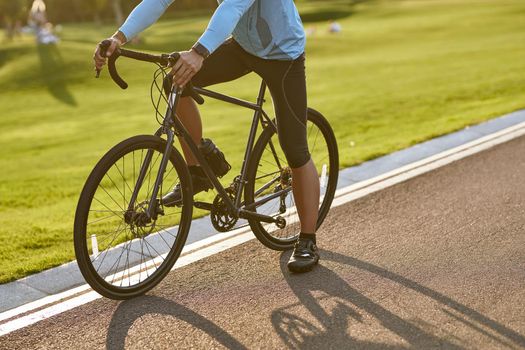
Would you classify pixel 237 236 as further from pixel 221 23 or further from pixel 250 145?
pixel 221 23

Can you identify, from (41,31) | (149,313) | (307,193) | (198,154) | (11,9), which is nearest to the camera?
(149,313)

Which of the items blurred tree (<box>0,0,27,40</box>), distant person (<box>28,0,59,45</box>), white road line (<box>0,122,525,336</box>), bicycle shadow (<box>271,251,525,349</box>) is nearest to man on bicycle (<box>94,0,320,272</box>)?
bicycle shadow (<box>271,251,525,349</box>)

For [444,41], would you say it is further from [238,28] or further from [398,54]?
[238,28]

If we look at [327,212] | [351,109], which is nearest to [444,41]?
[351,109]

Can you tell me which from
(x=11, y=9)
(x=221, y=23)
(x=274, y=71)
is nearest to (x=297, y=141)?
(x=274, y=71)

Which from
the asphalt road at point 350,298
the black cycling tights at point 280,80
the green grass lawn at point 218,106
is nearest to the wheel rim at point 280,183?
the asphalt road at point 350,298

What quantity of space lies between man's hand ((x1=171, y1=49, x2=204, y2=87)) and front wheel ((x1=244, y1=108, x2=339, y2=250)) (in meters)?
0.99

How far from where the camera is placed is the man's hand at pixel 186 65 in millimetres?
3492

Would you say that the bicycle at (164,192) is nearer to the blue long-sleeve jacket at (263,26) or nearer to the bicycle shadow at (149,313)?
the bicycle shadow at (149,313)

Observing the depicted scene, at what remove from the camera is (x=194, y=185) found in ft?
13.9

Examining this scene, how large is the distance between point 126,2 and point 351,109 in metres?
71.9

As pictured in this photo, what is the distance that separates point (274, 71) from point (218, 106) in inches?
412

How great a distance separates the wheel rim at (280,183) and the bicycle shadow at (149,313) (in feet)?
3.05

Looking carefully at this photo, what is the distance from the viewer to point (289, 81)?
13.4 ft
